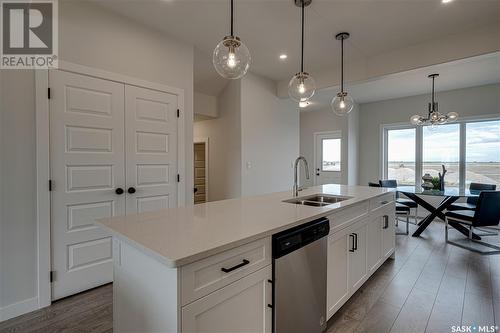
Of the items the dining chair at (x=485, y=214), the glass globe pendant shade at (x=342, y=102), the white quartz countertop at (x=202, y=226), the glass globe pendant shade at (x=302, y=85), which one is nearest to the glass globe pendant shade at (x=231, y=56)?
the glass globe pendant shade at (x=302, y=85)

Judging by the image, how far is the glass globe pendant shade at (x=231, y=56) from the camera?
1851 mm

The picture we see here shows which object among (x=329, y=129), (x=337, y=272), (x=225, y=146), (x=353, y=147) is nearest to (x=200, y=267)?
(x=337, y=272)

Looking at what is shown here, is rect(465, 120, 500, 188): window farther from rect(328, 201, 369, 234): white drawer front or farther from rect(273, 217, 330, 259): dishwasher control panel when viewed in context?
rect(273, 217, 330, 259): dishwasher control panel

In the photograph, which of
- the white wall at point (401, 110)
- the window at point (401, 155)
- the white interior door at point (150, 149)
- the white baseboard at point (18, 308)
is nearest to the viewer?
the white baseboard at point (18, 308)

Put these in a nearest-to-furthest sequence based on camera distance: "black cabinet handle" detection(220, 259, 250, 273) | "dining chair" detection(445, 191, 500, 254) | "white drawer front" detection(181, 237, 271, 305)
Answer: "white drawer front" detection(181, 237, 271, 305) < "black cabinet handle" detection(220, 259, 250, 273) < "dining chair" detection(445, 191, 500, 254)

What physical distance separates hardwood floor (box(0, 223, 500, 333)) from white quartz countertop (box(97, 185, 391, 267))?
3.06ft

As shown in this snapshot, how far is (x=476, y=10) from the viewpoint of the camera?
258 centimetres

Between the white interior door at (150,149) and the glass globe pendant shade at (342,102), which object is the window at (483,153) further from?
the white interior door at (150,149)

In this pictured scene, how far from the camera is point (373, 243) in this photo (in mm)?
2525

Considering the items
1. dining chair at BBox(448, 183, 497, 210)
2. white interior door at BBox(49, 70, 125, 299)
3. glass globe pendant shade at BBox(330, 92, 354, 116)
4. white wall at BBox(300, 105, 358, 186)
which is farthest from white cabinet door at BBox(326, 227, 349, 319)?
white wall at BBox(300, 105, 358, 186)

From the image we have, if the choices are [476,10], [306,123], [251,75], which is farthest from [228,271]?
[306,123]

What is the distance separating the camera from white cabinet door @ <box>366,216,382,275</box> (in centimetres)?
240

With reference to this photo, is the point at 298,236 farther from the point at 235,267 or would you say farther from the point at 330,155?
the point at 330,155

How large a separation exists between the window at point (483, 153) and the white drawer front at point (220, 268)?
6.04 meters
